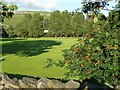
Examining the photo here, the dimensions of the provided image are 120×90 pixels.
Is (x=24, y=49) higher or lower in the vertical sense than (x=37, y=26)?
lower

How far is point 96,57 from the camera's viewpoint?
7.41m

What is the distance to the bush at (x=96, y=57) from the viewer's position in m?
7.32

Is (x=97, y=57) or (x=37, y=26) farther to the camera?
(x=37, y=26)

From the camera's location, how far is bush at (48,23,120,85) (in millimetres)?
7320

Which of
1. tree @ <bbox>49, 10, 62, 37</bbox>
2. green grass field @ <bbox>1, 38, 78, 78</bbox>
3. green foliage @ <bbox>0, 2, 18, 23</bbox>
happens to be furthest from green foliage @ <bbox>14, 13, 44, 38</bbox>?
green foliage @ <bbox>0, 2, 18, 23</bbox>

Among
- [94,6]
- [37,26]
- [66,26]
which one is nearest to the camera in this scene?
[94,6]

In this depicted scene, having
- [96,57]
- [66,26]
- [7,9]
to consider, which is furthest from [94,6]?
[66,26]

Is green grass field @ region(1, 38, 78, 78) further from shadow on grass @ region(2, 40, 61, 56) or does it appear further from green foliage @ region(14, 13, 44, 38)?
green foliage @ region(14, 13, 44, 38)

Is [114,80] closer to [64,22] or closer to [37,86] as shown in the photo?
[37,86]

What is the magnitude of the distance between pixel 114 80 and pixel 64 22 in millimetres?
91807

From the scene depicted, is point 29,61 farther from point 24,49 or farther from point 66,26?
point 66,26

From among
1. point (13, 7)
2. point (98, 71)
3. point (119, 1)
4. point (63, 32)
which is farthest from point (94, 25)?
point (63, 32)

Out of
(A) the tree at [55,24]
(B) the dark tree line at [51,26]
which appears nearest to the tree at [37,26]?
(B) the dark tree line at [51,26]

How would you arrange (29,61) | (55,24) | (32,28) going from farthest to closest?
1. (55,24)
2. (32,28)
3. (29,61)
